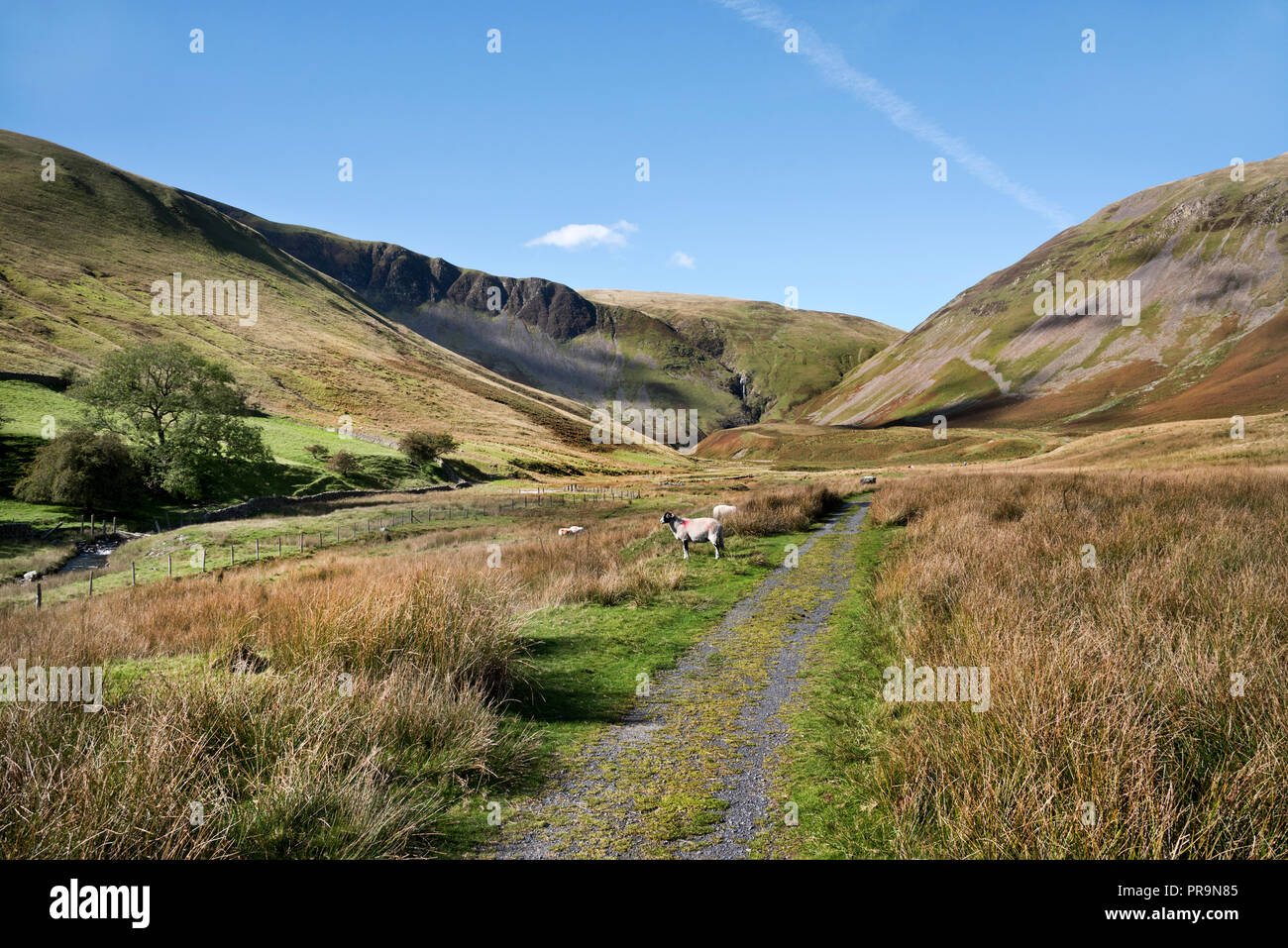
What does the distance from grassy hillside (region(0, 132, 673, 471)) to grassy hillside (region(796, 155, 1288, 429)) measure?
3484 inches

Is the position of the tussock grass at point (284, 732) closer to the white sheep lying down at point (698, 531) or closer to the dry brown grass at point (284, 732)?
the dry brown grass at point (284, 732)

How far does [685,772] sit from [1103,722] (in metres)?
2.87

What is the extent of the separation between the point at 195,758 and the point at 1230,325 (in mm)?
176266

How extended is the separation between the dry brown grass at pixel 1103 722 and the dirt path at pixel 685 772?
1060 mm

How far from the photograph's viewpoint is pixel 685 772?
15.9ft

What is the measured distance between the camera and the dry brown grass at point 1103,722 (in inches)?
124

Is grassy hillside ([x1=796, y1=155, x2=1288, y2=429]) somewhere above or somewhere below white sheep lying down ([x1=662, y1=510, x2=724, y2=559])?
above

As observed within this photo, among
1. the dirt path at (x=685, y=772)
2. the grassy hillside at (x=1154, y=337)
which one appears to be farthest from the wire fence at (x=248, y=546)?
the grassy hillside at (x=1154, y=337)

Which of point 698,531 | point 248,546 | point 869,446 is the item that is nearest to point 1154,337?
point 869,446

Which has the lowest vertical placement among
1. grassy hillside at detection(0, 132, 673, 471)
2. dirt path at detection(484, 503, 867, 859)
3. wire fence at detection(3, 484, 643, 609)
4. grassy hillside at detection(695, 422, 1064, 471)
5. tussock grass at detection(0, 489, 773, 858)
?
wire fence at detection(3, 484, 643, 609)

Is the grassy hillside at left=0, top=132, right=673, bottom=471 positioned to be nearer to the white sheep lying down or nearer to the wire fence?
the wire fence

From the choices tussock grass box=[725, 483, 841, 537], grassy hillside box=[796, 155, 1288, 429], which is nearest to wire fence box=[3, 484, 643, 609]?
tussock grass box=[725, 483, 841, 537]

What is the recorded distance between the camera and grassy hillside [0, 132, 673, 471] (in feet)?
304
